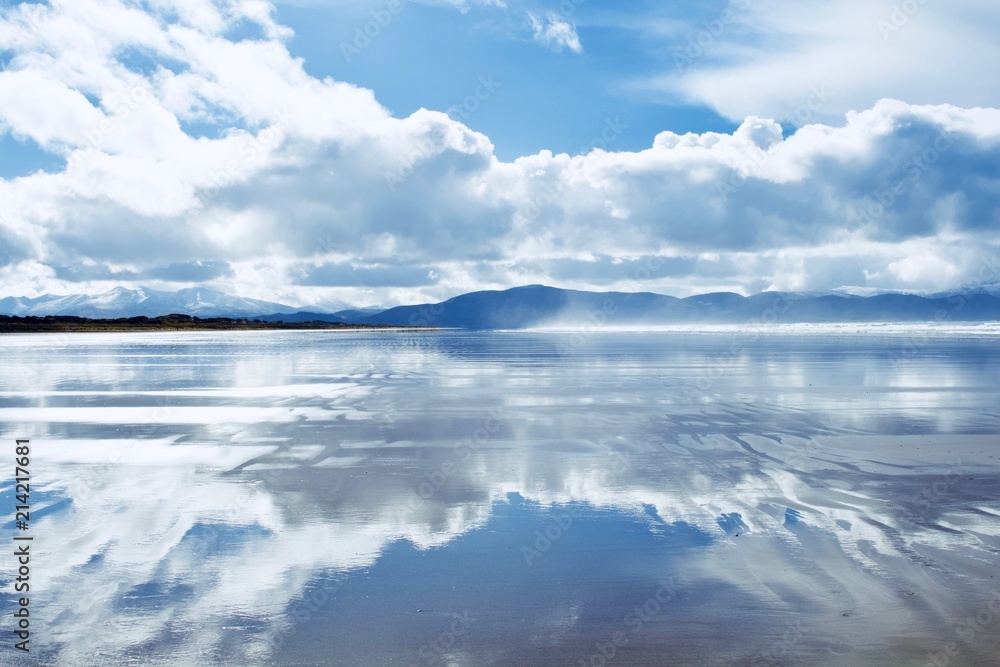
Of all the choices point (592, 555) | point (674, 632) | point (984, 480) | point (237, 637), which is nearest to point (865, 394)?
point (984, 480)

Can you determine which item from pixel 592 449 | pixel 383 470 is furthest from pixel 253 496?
pixel 592 449

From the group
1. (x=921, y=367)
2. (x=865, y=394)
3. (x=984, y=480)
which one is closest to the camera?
(x=984, y=480)

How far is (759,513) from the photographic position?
1187 centimetres

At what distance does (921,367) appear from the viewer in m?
42.8

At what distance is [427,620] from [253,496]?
20.0ft

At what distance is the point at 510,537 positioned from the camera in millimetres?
10719

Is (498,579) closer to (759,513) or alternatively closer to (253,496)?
(759,513)

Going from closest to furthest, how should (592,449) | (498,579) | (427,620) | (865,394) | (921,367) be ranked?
1. (427,620)
2. (498,579)
3. (592,449)
4. (865,394)
5. (921,367)

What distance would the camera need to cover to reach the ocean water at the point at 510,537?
7387mm

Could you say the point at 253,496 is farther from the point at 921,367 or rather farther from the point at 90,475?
the point at 921,367

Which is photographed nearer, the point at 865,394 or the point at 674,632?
the point at 674,632

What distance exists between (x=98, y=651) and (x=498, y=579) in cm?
400

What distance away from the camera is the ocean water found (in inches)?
291

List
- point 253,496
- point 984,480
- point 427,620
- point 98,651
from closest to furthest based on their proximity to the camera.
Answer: point 98,651 → point 427,620 → point 253,496 → point 984,480
